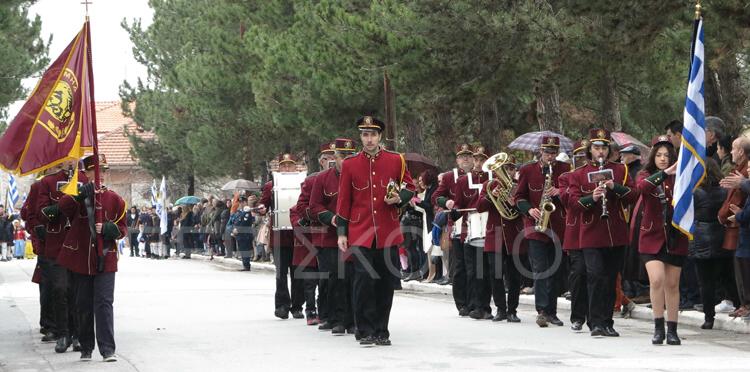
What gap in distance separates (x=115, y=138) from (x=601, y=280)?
67.5m

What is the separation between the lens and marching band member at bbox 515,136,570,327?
1498 centimetres

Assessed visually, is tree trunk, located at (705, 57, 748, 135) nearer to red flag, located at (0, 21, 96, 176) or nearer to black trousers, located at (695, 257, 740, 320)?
black trousers, located at (695, 257, 740, 320)

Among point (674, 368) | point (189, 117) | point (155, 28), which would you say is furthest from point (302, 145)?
point (674, 368)

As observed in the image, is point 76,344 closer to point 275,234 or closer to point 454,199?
point 275,234

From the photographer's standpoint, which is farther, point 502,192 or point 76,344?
point 502,192

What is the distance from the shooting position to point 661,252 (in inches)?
505

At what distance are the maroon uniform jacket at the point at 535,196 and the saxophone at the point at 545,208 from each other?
12 cm

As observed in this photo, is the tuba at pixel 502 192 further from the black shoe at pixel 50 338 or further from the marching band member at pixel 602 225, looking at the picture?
the black shoe at pixel 50 338

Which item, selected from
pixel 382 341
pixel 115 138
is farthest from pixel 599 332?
pixel 115 138

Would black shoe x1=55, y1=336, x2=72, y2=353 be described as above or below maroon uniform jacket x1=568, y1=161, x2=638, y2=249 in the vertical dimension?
below

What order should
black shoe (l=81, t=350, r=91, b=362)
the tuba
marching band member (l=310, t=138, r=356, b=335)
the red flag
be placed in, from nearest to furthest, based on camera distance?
1. black shoe (l=81, t=350, r=91, b=362)
2. the red flag
3. marching band member (l=310, t=138, r=356, b=335)
4. the tuba

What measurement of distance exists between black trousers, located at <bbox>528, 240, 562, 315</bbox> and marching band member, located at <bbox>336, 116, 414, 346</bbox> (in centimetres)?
227

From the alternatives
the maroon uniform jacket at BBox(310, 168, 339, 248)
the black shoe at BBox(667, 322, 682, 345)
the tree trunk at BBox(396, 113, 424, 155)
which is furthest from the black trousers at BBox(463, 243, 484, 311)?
the tree trunk at BBox(396, 113, 424, 155)

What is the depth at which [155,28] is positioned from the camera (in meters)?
59.3
